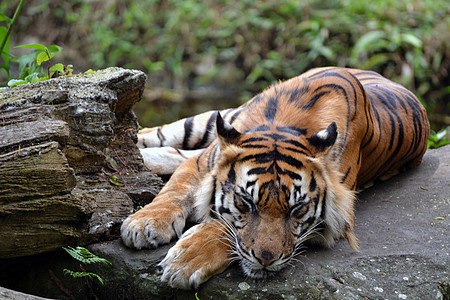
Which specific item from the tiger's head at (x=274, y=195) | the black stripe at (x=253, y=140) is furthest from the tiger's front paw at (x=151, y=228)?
the black stripe at (x=253, y=140)

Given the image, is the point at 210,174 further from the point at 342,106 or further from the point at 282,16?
the point at 282,16

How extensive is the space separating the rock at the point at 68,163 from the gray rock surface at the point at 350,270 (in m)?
0.28

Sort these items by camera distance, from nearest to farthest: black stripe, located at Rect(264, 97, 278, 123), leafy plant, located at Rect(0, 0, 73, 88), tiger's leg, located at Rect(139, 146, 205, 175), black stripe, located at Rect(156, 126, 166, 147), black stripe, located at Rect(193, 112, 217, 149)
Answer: black stripe, located at Rect(264, 97, 278, 123)
leafy plant, located at Rect(0, 0, 73, 88)
tiger's leg, located at Rect(139, 146, 205, 175)
black stripe, located at Rect(193, 112, 217, 149)
black stripe, located at Rect(156, 126, 166, 147)

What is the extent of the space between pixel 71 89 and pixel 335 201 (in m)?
1.81

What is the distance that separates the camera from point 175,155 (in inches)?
173

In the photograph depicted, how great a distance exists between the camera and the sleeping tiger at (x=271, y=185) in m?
2.59

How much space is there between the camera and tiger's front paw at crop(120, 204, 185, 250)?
2924 millimetres

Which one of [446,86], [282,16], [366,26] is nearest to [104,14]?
[282,16]

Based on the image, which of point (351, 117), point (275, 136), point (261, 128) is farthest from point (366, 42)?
point (275, 136)

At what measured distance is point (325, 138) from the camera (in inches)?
109

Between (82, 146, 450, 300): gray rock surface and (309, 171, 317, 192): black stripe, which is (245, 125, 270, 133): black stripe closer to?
(309, 171, 317, 192): black stripe

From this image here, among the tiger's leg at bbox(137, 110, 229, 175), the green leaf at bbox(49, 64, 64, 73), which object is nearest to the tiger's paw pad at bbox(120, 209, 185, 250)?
the green leaf at bbox(49, 64, 64, 73)

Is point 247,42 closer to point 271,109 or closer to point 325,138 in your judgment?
point 271,109

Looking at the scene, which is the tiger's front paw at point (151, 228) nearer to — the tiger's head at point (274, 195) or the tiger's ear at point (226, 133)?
the tiger's head at point (274, 195)
